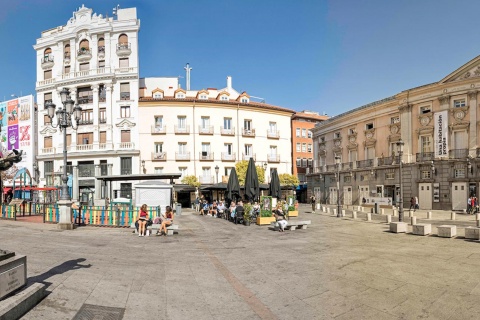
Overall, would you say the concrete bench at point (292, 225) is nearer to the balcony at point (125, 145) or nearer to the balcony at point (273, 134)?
the balcony at point (125, 145)

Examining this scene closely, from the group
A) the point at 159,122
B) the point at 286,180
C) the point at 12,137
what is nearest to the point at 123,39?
the point at 159,122

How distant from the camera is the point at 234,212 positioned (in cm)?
2114

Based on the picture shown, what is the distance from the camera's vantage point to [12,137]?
52.8m

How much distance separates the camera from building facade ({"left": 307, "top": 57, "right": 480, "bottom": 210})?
30234 millimetres

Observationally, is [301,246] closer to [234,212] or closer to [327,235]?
[327,235]

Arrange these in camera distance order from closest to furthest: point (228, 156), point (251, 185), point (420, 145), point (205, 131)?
point (251, 185)
point (420, 145)
point (205, 131)
point (228, 156)

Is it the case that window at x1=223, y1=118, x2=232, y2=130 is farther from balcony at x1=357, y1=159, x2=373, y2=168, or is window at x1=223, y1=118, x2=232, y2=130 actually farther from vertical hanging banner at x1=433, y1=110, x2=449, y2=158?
vertical hanging banner at x1=433, y1=110, x2=449, y2=158

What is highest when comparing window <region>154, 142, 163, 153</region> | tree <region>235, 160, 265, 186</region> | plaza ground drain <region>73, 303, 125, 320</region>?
window <region>154, 142, 163, 153</region>

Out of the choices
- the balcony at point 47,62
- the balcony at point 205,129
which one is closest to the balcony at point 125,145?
the balcony at point 205,129

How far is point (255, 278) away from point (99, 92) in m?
41.8

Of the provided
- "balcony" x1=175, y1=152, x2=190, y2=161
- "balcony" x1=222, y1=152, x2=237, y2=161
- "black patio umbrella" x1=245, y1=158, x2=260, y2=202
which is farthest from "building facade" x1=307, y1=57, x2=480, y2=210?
"balcony" x1=175, y1=152, x2=190, y2=161

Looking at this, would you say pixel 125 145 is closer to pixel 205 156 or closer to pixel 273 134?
pixel 205 156

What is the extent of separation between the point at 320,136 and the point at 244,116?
1269 centimetres

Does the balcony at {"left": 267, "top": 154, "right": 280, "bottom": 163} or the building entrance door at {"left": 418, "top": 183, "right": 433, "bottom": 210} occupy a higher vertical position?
the balcony at {"left": 267, "top": 154, "right": 280, "bottom": 163}
